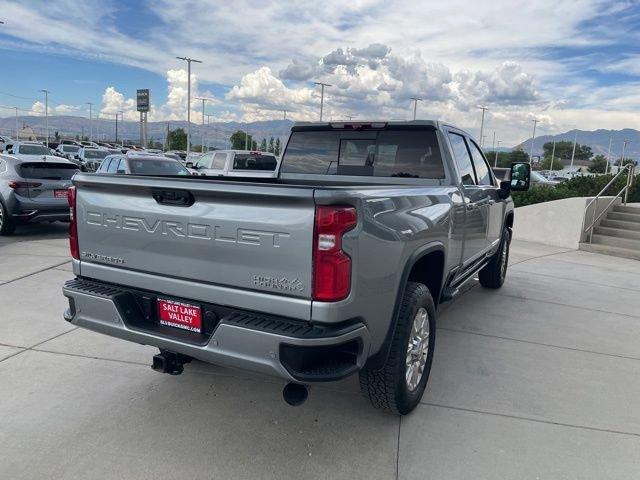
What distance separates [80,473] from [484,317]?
4.35m

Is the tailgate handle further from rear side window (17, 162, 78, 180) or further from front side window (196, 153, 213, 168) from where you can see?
front side window (196, 153, 213, 168)

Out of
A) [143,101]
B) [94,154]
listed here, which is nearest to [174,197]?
[94,154]

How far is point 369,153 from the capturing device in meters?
4.55

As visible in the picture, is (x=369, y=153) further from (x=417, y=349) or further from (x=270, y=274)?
(x=270, y=274)

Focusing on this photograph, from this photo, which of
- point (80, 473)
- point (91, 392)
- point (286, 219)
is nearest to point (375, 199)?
point (286, 219)

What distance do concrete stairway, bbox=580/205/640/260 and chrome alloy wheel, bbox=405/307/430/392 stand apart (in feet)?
31.0

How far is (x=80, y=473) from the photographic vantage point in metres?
2.80

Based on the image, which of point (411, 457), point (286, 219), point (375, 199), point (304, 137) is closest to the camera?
point (286, 219)

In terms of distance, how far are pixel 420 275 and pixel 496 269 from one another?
3.47m

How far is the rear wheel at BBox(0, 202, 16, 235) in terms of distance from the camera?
9445 mm

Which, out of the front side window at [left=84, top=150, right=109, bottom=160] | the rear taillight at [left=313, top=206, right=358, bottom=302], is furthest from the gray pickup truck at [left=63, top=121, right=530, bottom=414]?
the front side window at [left=84, top=150, right=109, bottom=160]

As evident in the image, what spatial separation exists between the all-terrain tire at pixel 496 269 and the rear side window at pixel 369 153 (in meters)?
2.75

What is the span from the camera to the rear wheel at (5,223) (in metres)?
9.45

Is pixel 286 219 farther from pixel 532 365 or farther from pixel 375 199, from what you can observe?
pixel 532 365
